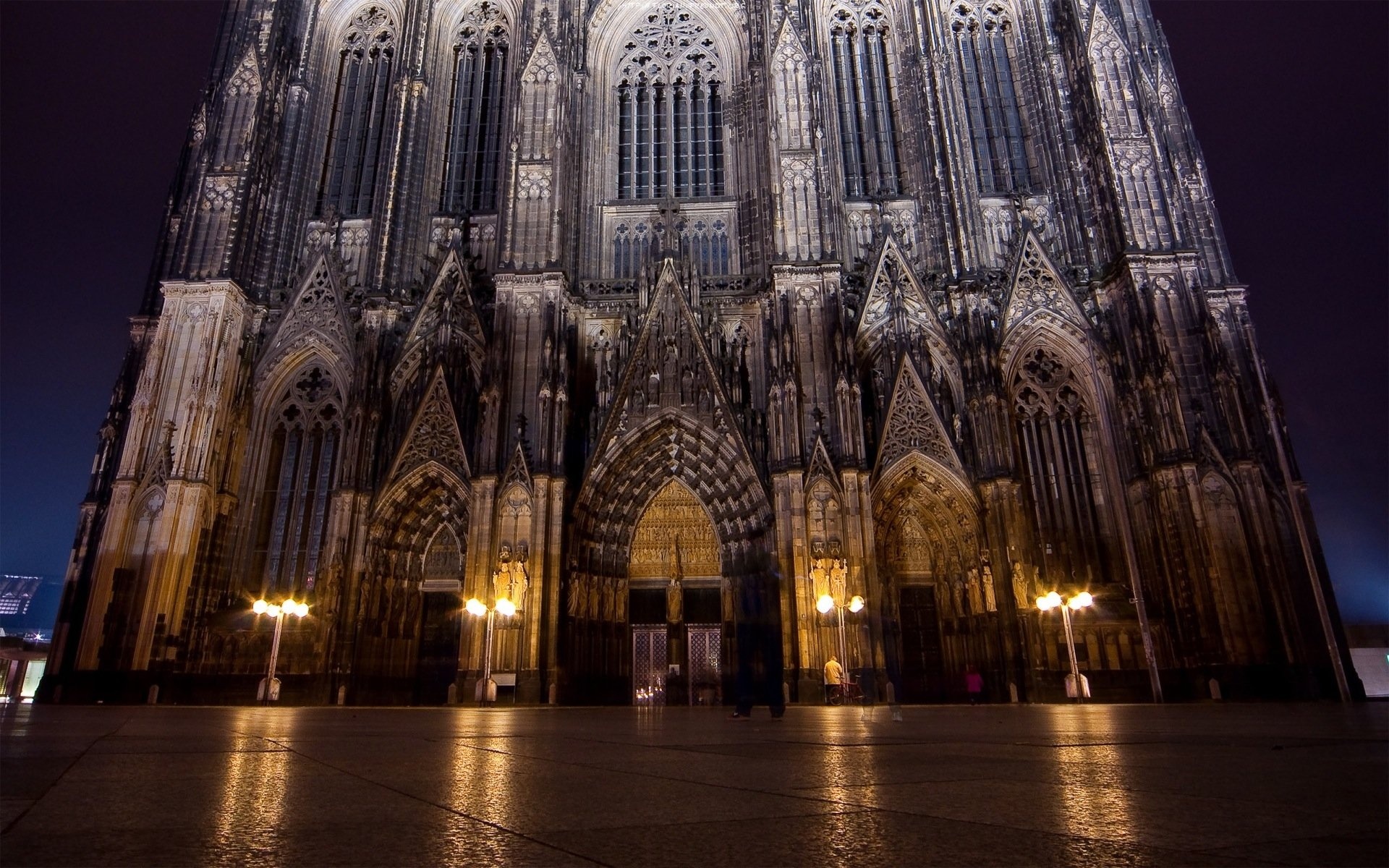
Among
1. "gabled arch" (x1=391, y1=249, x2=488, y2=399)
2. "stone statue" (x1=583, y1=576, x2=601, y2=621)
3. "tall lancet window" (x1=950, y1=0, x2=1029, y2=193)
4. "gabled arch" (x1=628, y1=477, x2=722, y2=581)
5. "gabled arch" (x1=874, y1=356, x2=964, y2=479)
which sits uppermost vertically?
"tall lancet window" (x1=950, y1=0, x2=1029, y2=193)

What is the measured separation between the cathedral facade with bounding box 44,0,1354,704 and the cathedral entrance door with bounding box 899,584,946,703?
0.09 metres

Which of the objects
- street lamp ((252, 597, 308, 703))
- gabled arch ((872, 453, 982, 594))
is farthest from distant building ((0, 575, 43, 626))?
gabled arch ((872, 453, 982, 594))

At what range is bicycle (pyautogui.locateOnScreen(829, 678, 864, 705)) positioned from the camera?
14.9 m

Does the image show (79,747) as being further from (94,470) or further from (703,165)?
(703,165)

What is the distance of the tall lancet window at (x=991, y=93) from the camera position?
930 inches

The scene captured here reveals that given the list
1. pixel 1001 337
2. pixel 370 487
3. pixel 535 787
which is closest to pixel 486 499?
pixel 370 487

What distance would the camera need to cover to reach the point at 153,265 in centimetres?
2414

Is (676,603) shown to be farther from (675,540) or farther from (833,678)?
(833,678)

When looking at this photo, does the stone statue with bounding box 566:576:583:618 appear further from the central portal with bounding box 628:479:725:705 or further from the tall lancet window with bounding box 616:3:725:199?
the tall lancet window with bounding box 616:3:725:199

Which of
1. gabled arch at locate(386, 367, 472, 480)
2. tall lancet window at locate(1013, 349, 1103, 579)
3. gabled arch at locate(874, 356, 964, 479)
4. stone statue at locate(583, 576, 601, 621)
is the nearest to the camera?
stone statue at locate(583, 576, 601, 621)

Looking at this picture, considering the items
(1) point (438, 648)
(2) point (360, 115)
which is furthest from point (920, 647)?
(2) point (360, 115)

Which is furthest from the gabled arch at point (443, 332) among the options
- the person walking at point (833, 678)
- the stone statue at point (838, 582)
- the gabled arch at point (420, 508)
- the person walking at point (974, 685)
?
the person walking at point (974, 685)

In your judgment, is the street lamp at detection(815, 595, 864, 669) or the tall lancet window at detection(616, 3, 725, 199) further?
the tall lancet window at detection(616, 3, 725, 199)

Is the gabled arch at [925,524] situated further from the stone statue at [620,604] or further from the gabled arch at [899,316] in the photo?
the stone statue at [620,604]
